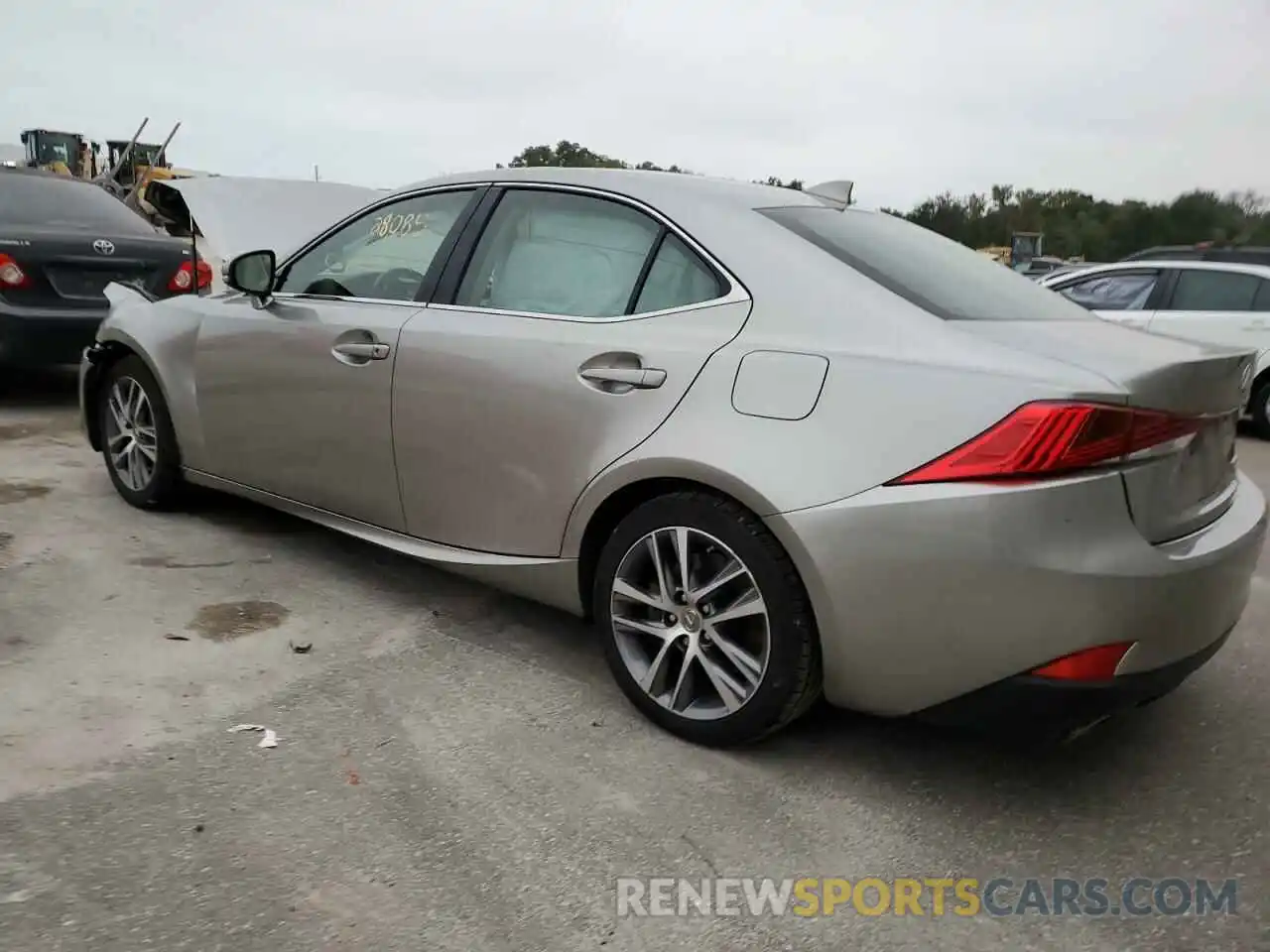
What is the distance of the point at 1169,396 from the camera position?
91.4 inches

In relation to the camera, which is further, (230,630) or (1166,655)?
(230,630)

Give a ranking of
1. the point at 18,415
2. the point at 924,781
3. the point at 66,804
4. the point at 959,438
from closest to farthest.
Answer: the point at 959,438
the point at 66,804
the point at 924,781
the point at 18,415

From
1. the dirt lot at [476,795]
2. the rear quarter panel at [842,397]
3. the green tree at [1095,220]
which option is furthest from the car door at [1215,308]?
the green tree at [1095,220]

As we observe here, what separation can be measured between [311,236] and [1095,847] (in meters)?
3.31

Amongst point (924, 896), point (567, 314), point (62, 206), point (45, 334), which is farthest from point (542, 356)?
point (62, 206)

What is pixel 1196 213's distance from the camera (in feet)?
140

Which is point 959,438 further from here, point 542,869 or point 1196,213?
point 1196,213

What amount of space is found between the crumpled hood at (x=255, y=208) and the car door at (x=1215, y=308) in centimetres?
669

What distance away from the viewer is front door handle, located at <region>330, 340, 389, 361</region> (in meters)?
3.44

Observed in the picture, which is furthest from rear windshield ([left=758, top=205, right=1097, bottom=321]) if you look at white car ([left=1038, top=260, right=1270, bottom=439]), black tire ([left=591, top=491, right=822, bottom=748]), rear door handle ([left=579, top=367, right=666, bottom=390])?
white car ([left=1038, top=260, right=1270, bottom=439])

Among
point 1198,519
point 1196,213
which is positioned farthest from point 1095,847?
point 1196,213

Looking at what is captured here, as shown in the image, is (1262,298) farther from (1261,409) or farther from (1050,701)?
(1050,701)

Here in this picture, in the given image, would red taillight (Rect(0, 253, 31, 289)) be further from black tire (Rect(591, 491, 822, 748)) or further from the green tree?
the green tree

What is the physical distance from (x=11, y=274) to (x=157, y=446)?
2.97 m
